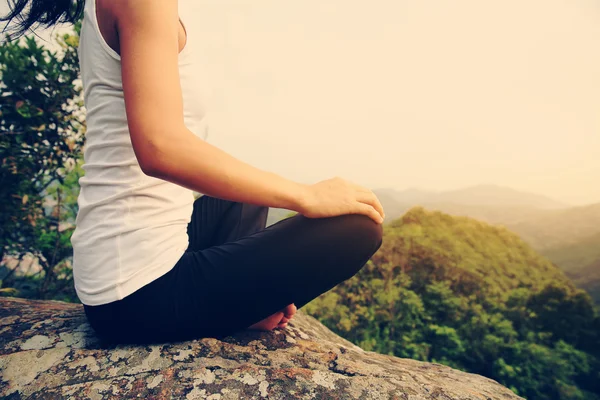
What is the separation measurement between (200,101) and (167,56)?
0.31 meters

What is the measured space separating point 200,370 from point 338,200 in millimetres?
813

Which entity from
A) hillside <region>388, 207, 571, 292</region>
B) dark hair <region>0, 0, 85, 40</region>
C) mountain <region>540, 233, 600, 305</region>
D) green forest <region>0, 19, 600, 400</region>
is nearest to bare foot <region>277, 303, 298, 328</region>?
dark hair <region>0, 0, 85, 40</region>

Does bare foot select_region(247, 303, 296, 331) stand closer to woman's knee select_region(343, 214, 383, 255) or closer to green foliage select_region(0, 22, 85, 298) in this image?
woman's knee select_region(343, 214, 383, 255)

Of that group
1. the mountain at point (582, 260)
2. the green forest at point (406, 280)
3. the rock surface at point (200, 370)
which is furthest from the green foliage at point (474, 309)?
the rock surface at point (200, 370)

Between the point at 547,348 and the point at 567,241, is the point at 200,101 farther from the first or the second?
the point at 567,241

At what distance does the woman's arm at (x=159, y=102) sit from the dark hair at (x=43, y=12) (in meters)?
0.77

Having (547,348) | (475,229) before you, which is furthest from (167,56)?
(475,229)

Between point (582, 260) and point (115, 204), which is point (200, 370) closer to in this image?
point (115, 204)

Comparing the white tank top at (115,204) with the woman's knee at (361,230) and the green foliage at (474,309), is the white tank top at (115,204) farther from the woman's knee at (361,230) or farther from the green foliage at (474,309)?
the green foliage at (474,309)

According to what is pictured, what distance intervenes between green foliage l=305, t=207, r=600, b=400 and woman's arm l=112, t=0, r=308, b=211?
321cm

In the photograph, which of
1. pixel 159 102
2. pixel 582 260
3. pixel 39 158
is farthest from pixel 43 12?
pixel 582 260

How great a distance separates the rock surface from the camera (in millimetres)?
1355

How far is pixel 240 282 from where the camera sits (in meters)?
1.42

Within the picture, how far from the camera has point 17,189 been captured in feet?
10.3
